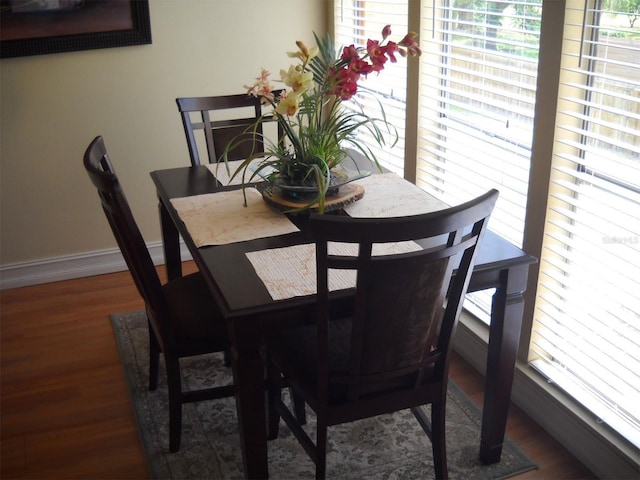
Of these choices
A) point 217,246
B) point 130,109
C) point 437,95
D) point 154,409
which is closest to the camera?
point 217,246

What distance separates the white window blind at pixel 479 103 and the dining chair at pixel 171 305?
1.12m

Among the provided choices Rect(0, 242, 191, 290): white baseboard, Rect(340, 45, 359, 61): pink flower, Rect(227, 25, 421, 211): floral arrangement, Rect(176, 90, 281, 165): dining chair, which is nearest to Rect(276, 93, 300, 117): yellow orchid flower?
Rect(227, 25, 421, 211): floral arrangement

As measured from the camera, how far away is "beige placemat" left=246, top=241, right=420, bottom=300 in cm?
189

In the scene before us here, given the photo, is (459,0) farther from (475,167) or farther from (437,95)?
(475,167)

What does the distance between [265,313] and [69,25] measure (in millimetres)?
2316

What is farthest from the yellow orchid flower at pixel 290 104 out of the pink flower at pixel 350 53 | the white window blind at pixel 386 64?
the white window blind at pixel 386 64

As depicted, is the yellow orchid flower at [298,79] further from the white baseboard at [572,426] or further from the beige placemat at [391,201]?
the white baseboard at [572,426]

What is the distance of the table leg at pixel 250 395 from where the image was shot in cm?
185

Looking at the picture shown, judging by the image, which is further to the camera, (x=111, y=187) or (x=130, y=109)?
(x=130, y=109)

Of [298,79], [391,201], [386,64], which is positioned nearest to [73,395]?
[391,201]

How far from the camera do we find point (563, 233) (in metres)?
2.40

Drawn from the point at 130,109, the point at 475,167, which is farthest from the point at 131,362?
the point at 475,167

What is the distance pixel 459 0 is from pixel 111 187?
156 centimetres

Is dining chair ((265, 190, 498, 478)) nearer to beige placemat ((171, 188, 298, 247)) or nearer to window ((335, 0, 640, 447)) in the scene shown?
beige placemat ((171, 188, 298, 247))
